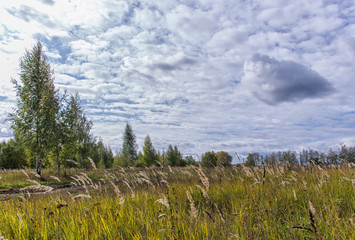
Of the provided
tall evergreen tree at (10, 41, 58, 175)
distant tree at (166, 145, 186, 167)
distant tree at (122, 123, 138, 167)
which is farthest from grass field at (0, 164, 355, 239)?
distant tree at (166, 145, 186, 167)

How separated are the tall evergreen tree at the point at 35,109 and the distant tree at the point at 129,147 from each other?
29836mm

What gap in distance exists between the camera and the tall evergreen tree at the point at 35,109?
22062 millimetres

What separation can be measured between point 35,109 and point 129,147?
110 feet

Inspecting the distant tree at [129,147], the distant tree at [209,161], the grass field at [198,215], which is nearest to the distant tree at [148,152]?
the distant tree at [129,147]

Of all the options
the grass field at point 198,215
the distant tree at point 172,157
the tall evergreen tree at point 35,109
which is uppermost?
the tall evergreen tree at point 35,109

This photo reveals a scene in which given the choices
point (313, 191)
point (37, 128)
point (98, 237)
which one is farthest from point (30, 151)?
point (313, 191)

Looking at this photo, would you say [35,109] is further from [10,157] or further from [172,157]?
[172,157]

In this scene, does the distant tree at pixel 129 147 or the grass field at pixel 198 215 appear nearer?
the grass field at pixel 198 215

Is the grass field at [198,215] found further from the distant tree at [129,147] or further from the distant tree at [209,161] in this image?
the distant tree at [129,147]

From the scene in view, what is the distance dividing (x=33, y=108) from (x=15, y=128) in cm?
263

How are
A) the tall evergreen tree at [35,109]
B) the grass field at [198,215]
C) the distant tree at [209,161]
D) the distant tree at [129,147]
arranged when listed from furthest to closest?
the distant tree at [129,147] < the tall evergreen tree at [35,109] < the distant tree at [209,161] < the grass field at [198,215]

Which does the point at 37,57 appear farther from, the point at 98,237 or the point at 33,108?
the point at 98,237

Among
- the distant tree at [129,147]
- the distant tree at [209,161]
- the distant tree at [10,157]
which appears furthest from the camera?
the distant tree at [129,147]

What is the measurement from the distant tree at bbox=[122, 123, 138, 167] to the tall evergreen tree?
29836 mm
